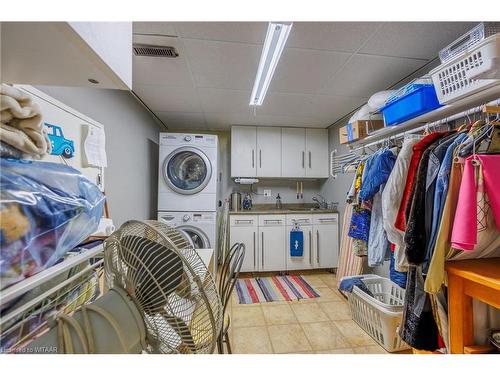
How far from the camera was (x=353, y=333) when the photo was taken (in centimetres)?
189

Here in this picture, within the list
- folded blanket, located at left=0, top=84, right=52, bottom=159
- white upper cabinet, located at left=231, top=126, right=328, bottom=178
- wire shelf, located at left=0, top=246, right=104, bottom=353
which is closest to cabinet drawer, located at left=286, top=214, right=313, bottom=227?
white upper cabinet, located at left=231, top=126, right=328, bottom=178

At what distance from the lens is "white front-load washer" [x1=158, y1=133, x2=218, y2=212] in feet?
9.48

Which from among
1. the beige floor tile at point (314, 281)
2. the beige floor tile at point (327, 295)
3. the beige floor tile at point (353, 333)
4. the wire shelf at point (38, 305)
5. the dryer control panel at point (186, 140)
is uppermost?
the dryer control panel at point (186, 140)

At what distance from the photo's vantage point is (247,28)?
134cm

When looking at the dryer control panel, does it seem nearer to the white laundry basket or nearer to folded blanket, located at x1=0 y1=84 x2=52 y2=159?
the white laundry basket

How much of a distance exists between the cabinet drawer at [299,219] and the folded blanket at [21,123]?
296 centimetres

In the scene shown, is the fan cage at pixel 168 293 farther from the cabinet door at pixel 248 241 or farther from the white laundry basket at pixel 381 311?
the cabinet door at pixel 248 241

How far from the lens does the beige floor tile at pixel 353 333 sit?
177 centimetres

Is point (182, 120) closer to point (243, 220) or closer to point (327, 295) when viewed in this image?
point (243, 220)

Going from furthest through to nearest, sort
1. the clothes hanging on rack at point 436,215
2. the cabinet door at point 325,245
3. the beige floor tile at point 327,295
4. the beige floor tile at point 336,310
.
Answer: the cabinet door at point 325,245
the beige floor tile at point 327,295
the beige floor tile at point 336,310
the clothes hanging on rack at point 436,215

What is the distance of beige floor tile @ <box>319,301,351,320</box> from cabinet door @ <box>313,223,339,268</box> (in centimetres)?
84

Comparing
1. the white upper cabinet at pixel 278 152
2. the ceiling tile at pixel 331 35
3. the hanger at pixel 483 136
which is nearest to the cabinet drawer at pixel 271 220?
the white upper cabinet at pixel 278 152
